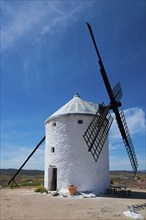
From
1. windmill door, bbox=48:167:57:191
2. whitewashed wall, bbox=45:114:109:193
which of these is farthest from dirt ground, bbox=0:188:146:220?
windmill door, bbox=48:167:57:191

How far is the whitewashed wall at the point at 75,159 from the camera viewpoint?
65.7 feet

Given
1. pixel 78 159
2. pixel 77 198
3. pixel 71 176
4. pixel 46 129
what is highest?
pixel 46 129

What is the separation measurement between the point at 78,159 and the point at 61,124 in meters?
3.13

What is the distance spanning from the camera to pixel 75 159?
2022 centimetres

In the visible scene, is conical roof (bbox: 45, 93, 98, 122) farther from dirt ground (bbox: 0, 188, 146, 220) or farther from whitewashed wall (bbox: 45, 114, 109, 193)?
dirt ground (bbox: 0, 188, 146, 220)

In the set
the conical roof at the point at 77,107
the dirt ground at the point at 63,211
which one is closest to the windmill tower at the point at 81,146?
the conical roof at the point at 77,107

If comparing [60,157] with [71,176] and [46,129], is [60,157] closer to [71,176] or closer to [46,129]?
[71,176]

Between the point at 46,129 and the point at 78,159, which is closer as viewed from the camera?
the point at 78,159

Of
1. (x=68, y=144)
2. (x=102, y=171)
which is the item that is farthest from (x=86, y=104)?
(x=102, y=171)

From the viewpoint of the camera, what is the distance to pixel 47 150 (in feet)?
73.5

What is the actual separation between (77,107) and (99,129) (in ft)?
12.3

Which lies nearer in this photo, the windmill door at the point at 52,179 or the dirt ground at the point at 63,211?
the dirt ground at the point at 63,211

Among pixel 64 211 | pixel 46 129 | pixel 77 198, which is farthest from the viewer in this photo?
pixel 46 129

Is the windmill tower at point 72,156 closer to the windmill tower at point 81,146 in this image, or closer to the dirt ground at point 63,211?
the windmill tower at point 81,146
